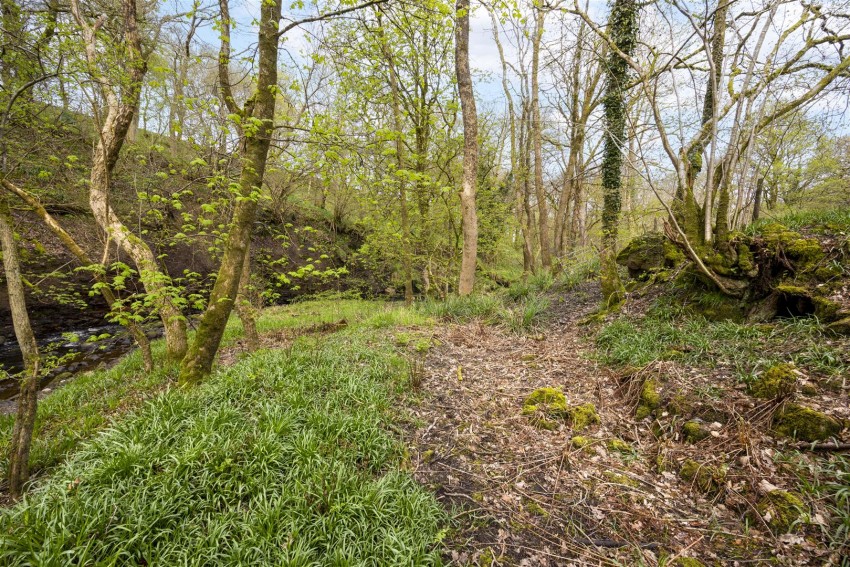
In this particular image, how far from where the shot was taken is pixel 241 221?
449cm

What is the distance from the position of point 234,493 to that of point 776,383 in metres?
4.84

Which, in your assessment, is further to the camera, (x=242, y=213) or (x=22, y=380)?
(x=242, y=213)

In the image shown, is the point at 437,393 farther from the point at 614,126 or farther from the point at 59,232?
the point at 614,126

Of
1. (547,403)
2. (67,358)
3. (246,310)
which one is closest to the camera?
(547,403)

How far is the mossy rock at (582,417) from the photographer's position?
3559mm

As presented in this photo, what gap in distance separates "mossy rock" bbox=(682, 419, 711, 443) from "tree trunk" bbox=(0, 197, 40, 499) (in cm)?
593

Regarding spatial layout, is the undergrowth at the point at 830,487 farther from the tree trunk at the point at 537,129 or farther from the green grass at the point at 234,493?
the tree trunk at the point at 537,129

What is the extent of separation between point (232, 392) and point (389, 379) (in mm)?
1904

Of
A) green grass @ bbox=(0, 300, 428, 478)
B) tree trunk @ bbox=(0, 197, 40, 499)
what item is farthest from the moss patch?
tree trunk @ bbox=(0, 197, 40, 499)

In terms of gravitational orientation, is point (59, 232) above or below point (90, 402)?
above

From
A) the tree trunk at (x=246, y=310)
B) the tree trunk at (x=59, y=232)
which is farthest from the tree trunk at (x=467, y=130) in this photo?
the tree trunk at (x=59, y=232)

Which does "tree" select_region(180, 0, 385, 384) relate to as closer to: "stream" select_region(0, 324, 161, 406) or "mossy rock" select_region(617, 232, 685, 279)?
"stream" select_region(0, 324, 161, 406)

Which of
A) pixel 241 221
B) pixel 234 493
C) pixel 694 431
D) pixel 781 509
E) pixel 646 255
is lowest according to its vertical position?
pixel 234 493

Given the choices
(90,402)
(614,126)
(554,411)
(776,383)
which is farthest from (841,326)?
(90,402)
